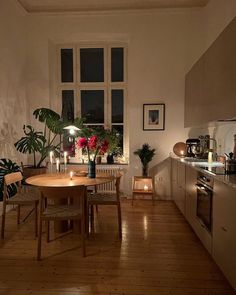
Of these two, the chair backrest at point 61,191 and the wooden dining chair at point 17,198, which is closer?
the chair backrest at point 61,191

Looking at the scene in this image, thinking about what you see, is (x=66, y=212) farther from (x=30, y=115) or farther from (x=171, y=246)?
(x=30, y=115)

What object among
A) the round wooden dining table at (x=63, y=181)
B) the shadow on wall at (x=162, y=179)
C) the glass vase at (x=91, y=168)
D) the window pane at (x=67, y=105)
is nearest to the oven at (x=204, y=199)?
the round wooden dining table at (x=63, y=181)

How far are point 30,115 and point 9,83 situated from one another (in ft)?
2.80

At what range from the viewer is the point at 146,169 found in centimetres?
452

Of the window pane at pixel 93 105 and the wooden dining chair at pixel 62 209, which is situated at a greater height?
the window pane at pixel 93 105

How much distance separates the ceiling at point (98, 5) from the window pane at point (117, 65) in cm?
75

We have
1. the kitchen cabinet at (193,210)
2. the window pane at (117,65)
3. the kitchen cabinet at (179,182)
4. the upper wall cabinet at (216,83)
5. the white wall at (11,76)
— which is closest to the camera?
the upper wall cabinet at (216,83)

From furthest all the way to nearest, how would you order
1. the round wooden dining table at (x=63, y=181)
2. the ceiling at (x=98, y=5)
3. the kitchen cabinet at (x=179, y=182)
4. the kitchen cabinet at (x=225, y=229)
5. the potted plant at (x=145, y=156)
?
the potted plant at (x=145, y=156) < the ceiling at (x=98, y=5) < the kitchen cabinet at (x=179, y=182) < the round wooden dining table at (x=63, y=181) < the kitchen cabinet at (x=225, y=229)

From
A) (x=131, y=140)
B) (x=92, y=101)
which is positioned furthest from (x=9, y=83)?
(x=131, y=140)

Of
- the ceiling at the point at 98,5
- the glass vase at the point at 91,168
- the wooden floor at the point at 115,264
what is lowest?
the wooden floor at the point at 115,264

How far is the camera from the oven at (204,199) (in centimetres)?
243

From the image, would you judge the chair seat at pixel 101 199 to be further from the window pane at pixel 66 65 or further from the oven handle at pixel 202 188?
the window pane at pixel 66 65

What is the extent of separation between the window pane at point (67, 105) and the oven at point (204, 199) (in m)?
3.07

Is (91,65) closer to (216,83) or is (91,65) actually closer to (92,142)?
(92,142)
